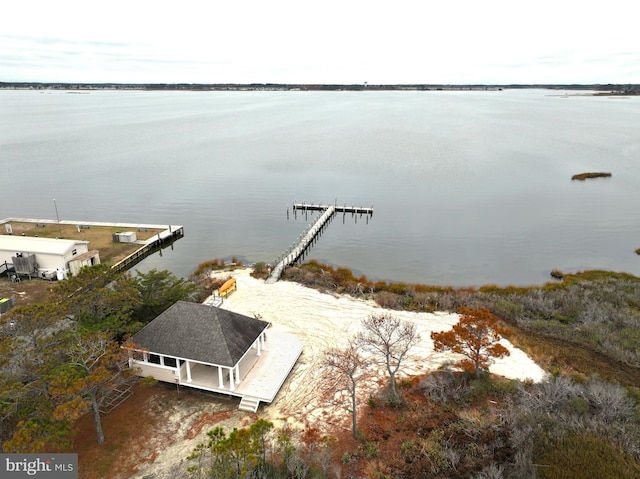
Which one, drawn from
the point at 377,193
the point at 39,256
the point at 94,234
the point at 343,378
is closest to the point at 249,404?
the point at 343,378

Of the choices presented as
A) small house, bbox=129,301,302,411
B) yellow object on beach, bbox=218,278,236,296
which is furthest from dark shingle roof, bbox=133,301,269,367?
yellow object on beach, bbox=218,278,236,296

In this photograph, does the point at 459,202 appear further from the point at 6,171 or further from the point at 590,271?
the point at 6,171

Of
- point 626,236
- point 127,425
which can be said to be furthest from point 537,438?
point 626,236

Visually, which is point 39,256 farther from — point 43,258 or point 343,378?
point 343,378

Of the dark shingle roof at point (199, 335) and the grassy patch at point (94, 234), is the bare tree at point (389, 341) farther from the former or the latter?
the grassy patch at point (94, 234)

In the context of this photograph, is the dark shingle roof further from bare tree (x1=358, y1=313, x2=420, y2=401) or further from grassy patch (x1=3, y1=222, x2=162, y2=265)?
grassy patch (x1=3, y1=222, x2=162, y2=265)

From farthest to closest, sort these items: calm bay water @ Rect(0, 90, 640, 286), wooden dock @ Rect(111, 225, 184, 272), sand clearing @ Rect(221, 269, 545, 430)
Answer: calm bay water @ Rect(0, 90, 640, 286) → wooden dock @ Rect(111, 225, 184, 272) → sand clearing @ Rect(221, 269, 545, 430)
